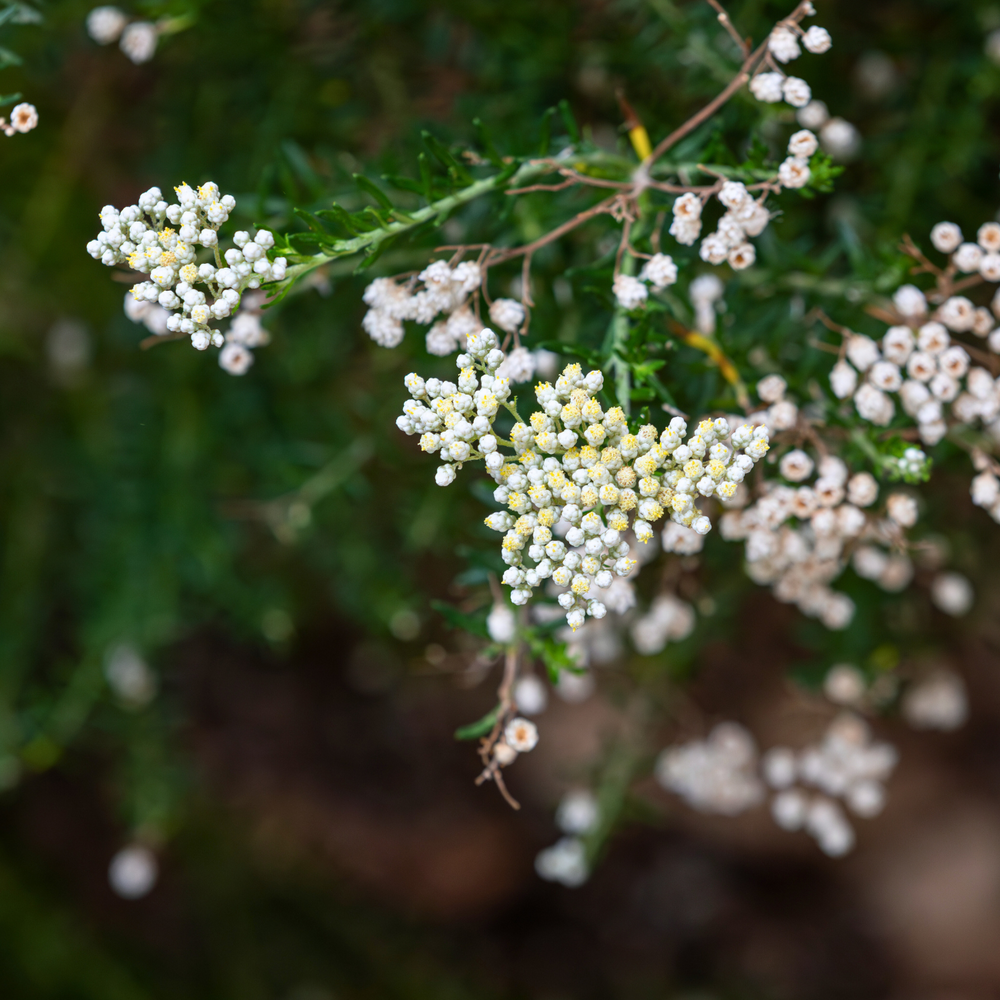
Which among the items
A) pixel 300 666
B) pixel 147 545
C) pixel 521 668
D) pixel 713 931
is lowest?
pixel 713 931

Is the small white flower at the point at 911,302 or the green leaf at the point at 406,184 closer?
the green leaf at the point at 406,184

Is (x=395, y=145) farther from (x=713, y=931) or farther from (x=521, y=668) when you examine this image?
(x=713, y=931)

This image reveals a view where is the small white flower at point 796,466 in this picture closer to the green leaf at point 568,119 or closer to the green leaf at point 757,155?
the green leaf at point 757,155

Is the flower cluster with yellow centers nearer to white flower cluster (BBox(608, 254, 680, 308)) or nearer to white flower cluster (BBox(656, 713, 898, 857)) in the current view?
white flower cluster (BBox(608, 254, 680, 308))

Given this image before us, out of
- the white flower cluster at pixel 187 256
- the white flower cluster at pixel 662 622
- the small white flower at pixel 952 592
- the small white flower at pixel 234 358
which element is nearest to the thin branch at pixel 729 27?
the white flower cluster at pixel 187 256

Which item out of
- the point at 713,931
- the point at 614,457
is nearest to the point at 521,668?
the point at 614,457

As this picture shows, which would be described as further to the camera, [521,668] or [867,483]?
[521,668]
